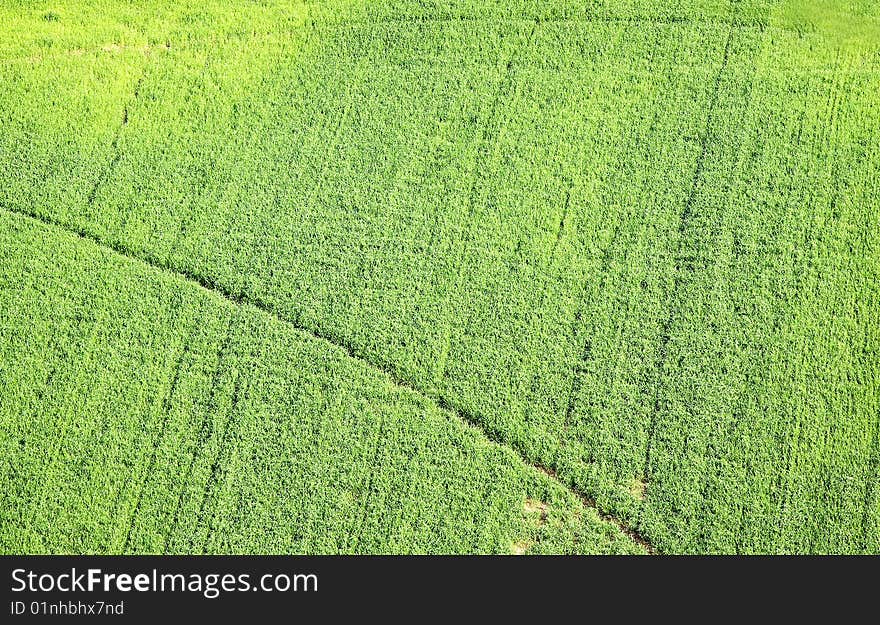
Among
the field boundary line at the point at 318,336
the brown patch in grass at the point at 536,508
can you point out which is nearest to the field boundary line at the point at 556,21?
the field boundary line at the point at 318,336

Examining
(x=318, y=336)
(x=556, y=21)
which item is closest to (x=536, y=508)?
(x=318, y=336)

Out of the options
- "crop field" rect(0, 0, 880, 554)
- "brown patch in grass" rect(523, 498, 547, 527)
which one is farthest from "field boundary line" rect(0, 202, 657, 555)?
"brown patch in grass" rect(523, 498, 547, 527)

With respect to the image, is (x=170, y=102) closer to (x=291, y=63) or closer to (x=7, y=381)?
(x=291, y=63)

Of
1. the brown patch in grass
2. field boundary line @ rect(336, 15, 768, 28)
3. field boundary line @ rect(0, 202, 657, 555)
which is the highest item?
field boundary line @ rect(336, 15, 768, 28)

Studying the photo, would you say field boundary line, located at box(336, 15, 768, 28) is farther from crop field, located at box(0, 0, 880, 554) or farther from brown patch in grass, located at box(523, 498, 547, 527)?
brown patch in grass, located at box(523, 498, 547, 527)

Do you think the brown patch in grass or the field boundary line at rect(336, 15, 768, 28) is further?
the field boundary line at rect(336, 15, 768, 28)

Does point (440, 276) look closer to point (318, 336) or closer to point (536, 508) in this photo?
point (318, 336)

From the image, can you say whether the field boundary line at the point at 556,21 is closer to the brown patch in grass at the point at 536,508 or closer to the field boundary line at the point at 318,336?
the field boundary line at the point at 318,336
